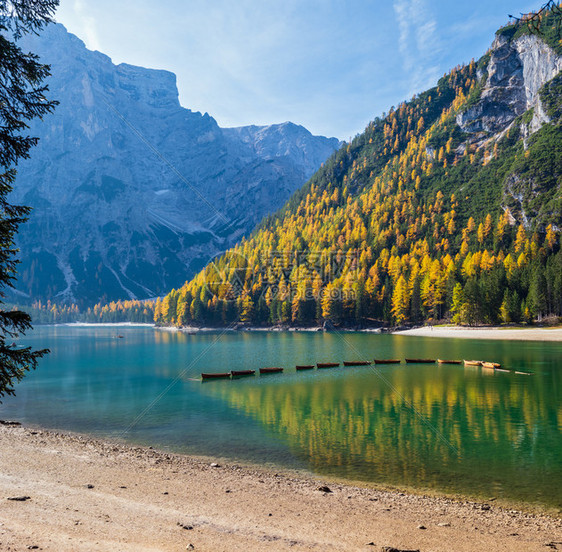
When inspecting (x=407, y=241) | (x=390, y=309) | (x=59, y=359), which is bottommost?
(x=59, y=359)

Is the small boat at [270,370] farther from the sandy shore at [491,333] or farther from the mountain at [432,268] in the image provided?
the mountain at [432,268]

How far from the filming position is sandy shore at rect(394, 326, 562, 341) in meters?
89.9

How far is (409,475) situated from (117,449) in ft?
58.1

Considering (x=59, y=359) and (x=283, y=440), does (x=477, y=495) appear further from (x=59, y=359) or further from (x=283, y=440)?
(x=59, y=359)

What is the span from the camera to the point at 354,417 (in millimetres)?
32219

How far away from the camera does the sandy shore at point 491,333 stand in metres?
89.9

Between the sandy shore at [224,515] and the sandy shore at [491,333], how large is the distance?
9045 cm

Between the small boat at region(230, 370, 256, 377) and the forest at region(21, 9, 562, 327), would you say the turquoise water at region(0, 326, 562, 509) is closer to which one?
the small boat at region(230, 370, 256, 377)

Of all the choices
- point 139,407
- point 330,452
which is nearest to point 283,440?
point 330,452

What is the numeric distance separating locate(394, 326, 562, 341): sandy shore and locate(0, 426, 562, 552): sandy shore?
90.4 metres

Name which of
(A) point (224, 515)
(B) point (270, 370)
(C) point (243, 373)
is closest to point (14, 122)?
(A) point (224, 515)

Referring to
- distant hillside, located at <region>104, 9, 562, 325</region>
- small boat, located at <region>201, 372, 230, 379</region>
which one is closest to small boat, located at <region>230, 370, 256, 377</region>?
small boat, located at <region>201, 372, 230, 379</region>

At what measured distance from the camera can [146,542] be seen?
11.5m

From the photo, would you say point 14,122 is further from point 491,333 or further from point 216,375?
point 491,333
